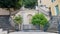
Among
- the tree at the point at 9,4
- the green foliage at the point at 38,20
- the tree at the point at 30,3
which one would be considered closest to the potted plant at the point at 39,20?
the green foliage at the point at 38,20

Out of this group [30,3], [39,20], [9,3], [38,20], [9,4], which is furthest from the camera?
[30,3]

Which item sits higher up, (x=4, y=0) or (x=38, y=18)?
(x=4, y=0)

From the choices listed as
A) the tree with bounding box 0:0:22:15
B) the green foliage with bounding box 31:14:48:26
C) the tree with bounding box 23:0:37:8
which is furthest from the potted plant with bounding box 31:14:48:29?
the tree with bounding box 23:0:37:8

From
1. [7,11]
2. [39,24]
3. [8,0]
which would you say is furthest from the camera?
[39,24]

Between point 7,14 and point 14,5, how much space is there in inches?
69.4

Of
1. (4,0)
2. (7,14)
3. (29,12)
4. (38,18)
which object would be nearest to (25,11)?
(29,12)

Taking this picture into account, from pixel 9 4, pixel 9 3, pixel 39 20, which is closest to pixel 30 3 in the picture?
pixel 39 20

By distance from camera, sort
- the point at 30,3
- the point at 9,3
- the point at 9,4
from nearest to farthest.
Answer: the point at 9,3 → the point at 9,4 → the point at 30,3

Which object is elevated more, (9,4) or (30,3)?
(30,3)

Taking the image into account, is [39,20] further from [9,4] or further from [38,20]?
[9,4]

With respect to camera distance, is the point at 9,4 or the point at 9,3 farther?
the point at 9,4

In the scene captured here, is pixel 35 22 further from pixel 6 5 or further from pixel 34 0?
pixel 34 0

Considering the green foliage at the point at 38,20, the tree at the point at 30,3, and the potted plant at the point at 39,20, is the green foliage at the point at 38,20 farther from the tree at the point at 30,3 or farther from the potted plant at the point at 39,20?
the tree at the point at 30,3

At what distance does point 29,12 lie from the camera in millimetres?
26797
